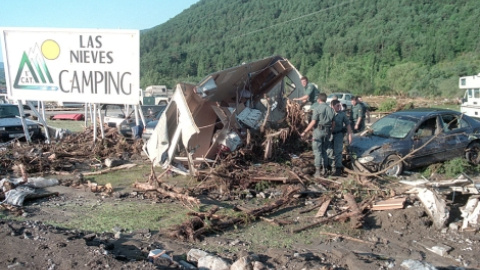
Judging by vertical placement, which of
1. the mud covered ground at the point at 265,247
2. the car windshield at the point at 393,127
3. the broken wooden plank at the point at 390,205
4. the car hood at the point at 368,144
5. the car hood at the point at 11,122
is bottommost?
the mud covered ground at the point at 265,247

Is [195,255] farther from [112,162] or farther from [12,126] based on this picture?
[12,126]

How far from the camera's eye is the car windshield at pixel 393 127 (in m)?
9.39

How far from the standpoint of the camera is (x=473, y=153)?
10.2m

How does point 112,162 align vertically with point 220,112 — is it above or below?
below

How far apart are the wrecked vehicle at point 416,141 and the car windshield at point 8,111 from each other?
12.3 m

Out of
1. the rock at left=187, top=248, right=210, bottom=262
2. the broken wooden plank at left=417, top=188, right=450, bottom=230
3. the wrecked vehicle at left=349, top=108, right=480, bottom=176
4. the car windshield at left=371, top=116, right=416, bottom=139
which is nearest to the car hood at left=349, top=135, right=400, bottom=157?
the wrecked vehicle at left=349, top=108, right=480, bottom=176

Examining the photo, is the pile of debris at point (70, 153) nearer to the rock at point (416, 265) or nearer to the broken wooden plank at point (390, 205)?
the broken wooden plank at point (390, 205)

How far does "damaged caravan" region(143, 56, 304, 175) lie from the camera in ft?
28.2

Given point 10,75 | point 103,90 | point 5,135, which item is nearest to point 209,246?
point 103,90

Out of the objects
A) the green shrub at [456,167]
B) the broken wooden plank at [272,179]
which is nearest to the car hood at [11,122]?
the broken wooden plank at [272,179]

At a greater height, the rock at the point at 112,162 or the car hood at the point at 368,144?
the car hood at the point at 368,144

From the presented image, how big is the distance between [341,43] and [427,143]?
7790 cm

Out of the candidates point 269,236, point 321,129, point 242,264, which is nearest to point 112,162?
point 321,129

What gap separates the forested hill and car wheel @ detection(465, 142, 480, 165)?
131 feet
